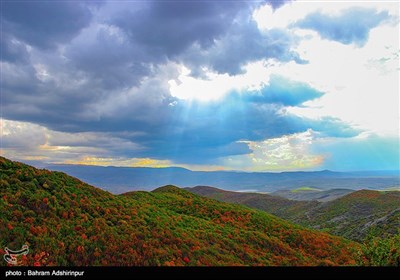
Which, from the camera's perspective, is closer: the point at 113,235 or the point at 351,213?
the point at 113,235

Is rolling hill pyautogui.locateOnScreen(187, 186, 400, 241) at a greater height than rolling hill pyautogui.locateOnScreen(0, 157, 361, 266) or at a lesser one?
lesser

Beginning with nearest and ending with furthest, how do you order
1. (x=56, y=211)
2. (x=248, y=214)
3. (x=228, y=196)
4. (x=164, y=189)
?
(x=56, y=211) < (x=248, y=214) < (x=164, y=189) < (x=228, y=196)

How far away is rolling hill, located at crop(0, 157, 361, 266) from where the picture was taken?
64.0ft

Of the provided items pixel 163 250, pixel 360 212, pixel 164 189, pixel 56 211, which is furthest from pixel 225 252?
pixel 360 212

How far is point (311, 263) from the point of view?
29172 millimetres

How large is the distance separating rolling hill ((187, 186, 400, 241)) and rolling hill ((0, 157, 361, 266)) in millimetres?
26967

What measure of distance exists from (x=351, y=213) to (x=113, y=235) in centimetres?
8485

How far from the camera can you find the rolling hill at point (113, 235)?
19500mm

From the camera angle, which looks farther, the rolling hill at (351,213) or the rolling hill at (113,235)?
the rolling hill at (351,213)

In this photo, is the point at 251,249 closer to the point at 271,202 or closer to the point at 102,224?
the point at 102,224

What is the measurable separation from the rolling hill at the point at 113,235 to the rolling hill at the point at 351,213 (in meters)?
27.0

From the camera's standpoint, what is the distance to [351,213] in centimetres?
9031

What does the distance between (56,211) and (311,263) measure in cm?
2249
